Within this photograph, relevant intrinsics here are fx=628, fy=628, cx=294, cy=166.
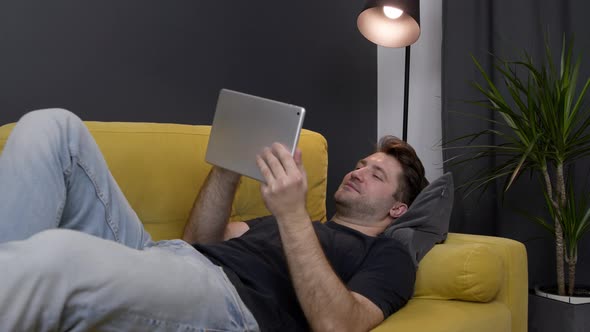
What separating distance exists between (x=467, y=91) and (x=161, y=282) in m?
2.05

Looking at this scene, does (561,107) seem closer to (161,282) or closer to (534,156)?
(534,156)

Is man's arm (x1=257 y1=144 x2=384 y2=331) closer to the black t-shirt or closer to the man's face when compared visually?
the black t-shirt

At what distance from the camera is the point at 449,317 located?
4.75 ft

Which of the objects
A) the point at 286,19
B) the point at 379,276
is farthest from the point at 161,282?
the point at 286,19

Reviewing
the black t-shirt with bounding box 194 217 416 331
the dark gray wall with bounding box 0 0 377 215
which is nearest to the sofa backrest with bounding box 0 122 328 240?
the black t-shirt with bounding box 194 217 416 331

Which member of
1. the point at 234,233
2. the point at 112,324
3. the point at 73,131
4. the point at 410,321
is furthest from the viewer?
the point at 234,233

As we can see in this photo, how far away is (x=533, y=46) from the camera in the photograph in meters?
2.53

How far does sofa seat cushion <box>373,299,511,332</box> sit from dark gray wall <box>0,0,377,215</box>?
1287mm

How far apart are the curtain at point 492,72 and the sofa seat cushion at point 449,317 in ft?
3.13

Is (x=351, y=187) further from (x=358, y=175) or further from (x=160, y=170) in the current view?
(x=160, y=170)

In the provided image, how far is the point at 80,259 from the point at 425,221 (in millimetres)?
1072

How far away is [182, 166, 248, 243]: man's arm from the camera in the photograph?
1641 mm

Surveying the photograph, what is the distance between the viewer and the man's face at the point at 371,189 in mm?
1756

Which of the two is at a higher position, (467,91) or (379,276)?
(467,91)
